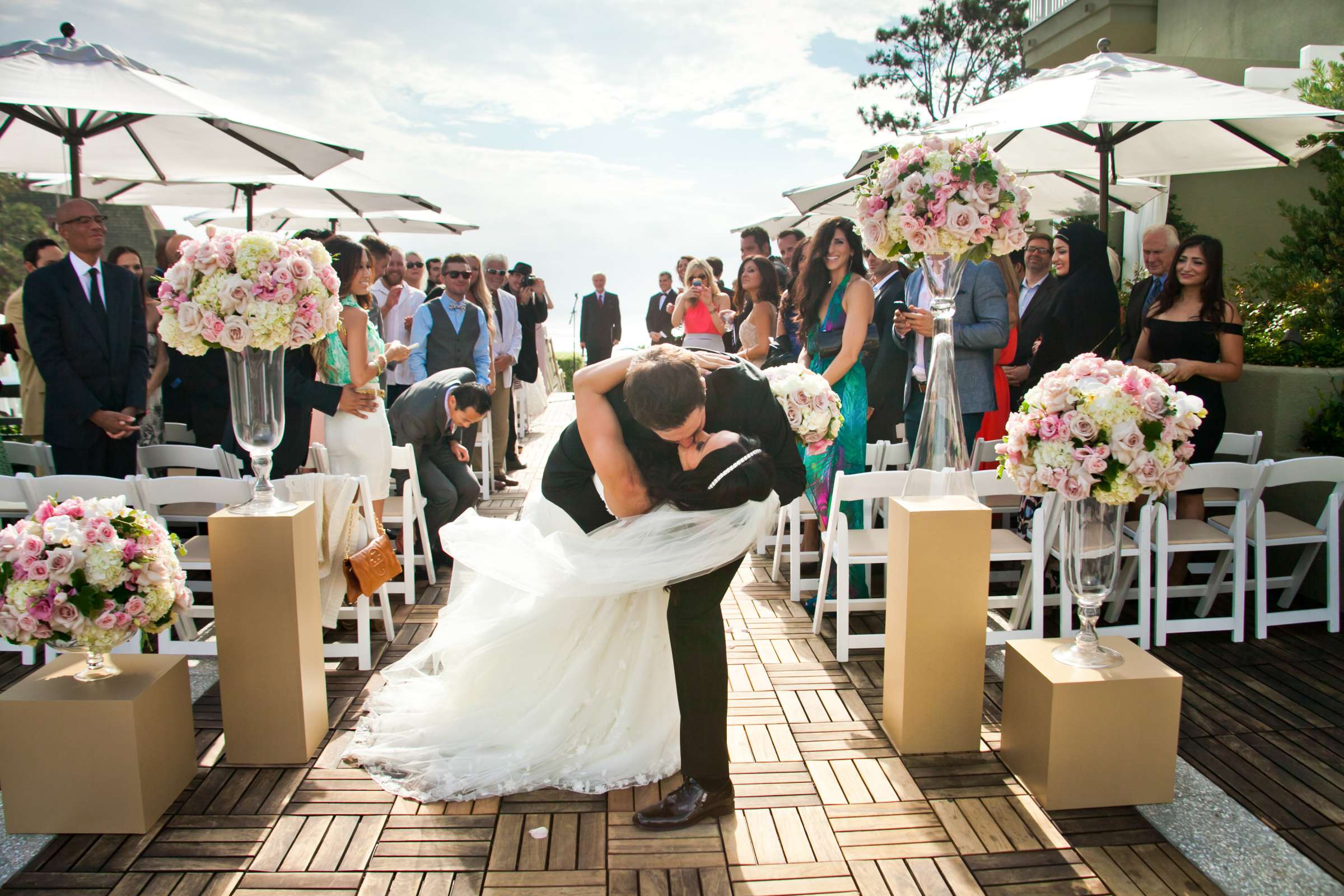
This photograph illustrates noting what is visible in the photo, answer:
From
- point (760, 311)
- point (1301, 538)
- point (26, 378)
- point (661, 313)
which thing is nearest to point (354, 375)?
point (26, 378)

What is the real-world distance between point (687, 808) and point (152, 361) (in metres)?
5.35

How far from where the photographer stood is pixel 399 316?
287 inches

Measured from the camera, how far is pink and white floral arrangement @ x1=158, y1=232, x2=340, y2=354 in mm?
2893

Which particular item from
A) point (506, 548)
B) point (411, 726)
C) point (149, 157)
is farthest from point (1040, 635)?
point (149, 157)

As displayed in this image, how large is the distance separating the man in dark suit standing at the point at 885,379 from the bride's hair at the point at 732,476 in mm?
2831

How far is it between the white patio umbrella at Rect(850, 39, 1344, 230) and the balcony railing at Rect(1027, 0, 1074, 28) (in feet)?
26.0

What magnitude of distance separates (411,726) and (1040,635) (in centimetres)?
256

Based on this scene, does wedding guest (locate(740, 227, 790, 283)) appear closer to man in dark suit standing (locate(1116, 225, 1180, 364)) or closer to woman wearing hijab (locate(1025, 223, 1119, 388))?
woman wearing hijab (locate(1025, 223, 1119, 388))

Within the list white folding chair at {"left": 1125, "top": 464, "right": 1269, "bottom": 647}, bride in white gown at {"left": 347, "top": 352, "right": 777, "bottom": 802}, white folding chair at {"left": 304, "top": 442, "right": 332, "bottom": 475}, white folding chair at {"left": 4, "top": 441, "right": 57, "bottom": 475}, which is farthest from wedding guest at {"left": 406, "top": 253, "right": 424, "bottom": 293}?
white folding chair at {"left": 1125, "top": 464, "right": 1269, "bottom": 647}

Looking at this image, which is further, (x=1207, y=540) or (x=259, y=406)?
(x=1207, y=540)

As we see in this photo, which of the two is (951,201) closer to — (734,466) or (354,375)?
(734,466)

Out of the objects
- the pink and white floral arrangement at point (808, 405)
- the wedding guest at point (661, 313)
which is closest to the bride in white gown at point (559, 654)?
the pink and white floral arrangement at point (808, 405)

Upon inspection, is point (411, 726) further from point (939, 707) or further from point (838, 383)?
point (838, 383)

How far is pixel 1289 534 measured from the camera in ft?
13.2
